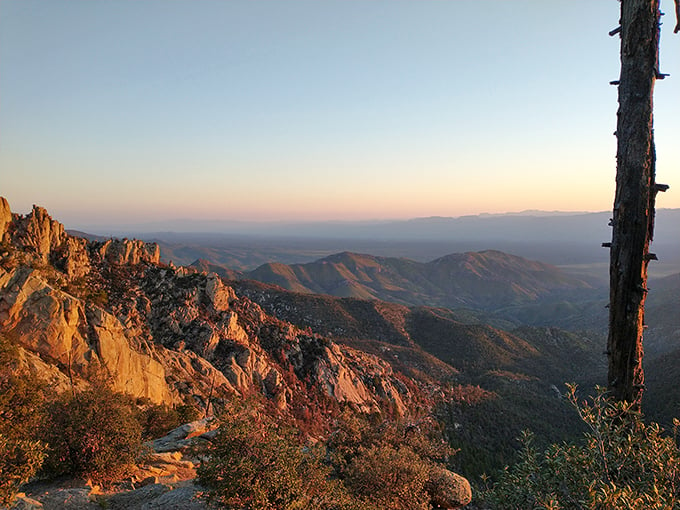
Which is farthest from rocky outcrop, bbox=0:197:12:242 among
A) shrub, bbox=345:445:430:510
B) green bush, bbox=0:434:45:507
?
shrub, bbox=345:445:430:510

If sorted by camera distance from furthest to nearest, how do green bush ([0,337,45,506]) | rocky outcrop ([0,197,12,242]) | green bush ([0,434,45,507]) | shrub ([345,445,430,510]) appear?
1. rocky outcrop ([0,197,12,242])
2. shrub ([345,445,430,510])
3. green bush ([0,337,45,506])
4. green bush ([0,434,45,507])

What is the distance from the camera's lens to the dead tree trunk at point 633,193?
599 cm

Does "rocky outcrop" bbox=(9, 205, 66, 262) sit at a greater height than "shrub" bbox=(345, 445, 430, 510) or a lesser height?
greater

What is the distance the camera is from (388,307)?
114m

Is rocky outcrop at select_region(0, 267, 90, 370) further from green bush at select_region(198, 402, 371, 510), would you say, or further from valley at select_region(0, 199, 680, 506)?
green bush at select_region(198, 402, 371, 510)

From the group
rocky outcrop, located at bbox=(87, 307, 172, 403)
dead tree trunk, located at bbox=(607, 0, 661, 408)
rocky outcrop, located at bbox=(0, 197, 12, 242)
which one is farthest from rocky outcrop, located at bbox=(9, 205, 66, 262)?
dead tree trunk, located at bbox=(607, 0, 661, 408)

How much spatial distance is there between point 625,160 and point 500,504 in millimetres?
6276

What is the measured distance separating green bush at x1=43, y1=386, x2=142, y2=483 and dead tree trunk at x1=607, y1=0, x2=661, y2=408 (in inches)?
483

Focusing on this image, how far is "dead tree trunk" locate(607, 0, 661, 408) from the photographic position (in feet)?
19.6

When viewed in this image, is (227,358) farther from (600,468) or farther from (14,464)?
(600,468)

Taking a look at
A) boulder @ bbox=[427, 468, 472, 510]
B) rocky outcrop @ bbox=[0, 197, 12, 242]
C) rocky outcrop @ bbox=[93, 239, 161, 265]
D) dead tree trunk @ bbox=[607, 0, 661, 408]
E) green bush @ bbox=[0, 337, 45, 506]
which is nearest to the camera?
dead tree trunk @ bbox=[607, 0, 661, 408]

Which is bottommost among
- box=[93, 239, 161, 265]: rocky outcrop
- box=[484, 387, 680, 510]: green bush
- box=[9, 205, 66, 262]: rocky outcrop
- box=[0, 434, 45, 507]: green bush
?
box=[0, 434, 45, 507]: green bush

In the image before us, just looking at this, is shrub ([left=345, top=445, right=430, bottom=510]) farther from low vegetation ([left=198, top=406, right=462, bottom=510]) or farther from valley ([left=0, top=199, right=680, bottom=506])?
valley ([left=0, top=199, right=680, bottom=506])

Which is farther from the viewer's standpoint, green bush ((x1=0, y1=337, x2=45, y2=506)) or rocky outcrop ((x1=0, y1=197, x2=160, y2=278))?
rocky outcrop ((x1=0, y1=197, x2=160, y2=278))
